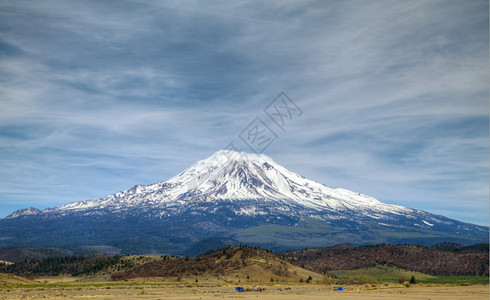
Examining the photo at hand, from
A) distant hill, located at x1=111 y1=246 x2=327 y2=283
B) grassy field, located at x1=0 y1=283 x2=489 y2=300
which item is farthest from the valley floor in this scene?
distant hill, located at x1=111 y1=246 x2=327 y2=283

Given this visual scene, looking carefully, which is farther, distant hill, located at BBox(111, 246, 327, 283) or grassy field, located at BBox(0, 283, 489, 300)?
distant hill, located at BBox(111, 246, 327, 283)

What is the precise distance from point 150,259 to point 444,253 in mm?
118470

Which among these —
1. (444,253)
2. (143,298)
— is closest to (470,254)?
(444,253)

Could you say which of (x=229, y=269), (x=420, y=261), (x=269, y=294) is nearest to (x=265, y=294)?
(x=269, y=294)

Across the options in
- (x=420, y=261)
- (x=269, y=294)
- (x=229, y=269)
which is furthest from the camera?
(x=420, y=261)

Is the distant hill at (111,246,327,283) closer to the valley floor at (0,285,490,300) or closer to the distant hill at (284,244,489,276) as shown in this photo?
the valley floor at (0,285,490,300)

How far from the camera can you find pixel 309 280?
374 ft

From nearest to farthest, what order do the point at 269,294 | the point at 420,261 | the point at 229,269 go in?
the point at 269,294, the point at 229,269, the point at 420,261

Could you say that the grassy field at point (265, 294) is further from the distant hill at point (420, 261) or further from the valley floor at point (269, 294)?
the distant hill at point (420, 261)

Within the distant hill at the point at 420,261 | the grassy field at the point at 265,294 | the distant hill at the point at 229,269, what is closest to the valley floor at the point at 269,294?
the grassy field at the point at 265,294

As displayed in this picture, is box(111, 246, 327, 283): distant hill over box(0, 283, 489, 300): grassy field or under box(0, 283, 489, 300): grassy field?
over

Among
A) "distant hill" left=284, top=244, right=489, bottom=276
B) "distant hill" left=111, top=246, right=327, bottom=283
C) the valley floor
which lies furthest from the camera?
"distant hill" left=284, top=244, right=489, bottom=276

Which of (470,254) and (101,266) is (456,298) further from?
(470,254)

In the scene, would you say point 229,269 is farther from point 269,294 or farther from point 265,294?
point 269,294
